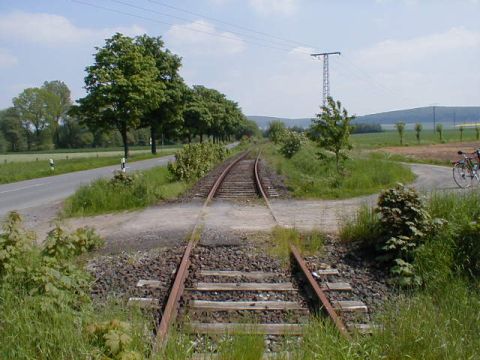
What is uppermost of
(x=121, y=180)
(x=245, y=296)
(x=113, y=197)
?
(x=121, y=180)

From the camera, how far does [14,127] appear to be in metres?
101

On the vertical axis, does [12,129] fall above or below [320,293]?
above

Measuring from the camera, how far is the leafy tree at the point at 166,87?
48938 millimetres

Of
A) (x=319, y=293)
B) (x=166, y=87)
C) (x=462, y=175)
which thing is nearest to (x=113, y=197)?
(x=319, y=293)

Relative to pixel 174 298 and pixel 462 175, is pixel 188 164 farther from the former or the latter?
pixel 174 298

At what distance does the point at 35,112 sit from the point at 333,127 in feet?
334

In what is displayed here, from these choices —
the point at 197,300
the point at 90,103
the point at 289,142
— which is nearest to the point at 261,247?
the point at 197,300

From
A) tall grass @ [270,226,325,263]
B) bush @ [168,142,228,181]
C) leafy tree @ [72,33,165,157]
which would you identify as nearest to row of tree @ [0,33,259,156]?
leafy tree @ [72,33,165,157]

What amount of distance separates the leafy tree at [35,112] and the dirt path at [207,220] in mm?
99731

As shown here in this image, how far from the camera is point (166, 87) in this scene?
48.5 metres

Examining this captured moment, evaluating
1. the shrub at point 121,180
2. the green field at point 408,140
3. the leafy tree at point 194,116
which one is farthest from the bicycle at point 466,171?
the leafy tree at point 194,116

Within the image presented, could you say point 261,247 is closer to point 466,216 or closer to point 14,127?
point 466,216

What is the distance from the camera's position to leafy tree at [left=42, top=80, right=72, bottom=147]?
107812mm

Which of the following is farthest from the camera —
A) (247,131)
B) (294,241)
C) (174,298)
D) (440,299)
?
(247,131)
